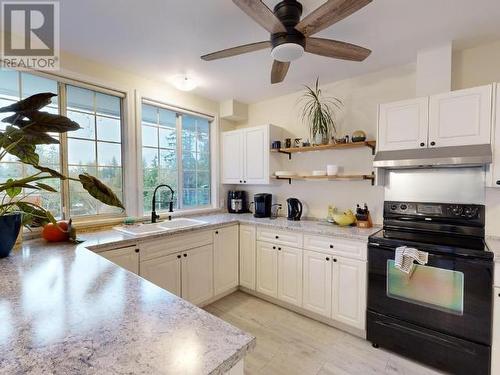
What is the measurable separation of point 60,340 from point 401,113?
8.32 feet

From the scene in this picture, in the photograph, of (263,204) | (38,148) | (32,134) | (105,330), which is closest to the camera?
(105,330)

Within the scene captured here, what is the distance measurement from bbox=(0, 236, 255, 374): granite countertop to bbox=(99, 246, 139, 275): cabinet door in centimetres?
71

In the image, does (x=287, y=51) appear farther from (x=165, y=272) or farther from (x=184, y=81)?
(x=165, y=272)

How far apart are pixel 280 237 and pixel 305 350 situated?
1.01 metres

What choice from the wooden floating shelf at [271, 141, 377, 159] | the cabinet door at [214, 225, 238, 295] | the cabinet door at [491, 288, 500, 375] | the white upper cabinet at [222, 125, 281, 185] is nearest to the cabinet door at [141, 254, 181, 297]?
the cabinet door at [214, 225, 238, 295]

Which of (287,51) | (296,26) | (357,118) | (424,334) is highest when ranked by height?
(296,26)

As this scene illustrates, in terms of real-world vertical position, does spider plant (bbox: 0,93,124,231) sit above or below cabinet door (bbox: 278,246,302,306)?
above

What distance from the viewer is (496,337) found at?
158cm

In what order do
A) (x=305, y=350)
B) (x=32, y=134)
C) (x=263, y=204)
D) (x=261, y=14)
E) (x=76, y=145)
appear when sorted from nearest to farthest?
(x=261, y=14) < (x=32, y=134) < (x=305, y=350) < (x=76, y=145) < (x=263, y=204)

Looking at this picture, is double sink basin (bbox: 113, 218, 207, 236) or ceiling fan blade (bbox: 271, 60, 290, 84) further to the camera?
double sink basin (bbox: 113, 218, 207, 236)

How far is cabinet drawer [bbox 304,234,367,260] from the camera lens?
6.93ft

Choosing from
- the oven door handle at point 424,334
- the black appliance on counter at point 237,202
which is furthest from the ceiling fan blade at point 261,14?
the black appliance on counter at point 237,202

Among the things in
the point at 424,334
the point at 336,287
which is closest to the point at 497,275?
the point at 424,334

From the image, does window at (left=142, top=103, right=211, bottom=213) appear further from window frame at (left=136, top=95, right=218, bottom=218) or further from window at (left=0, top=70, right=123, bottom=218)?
window at (left=0, top=70, right=123, bottom=218)
